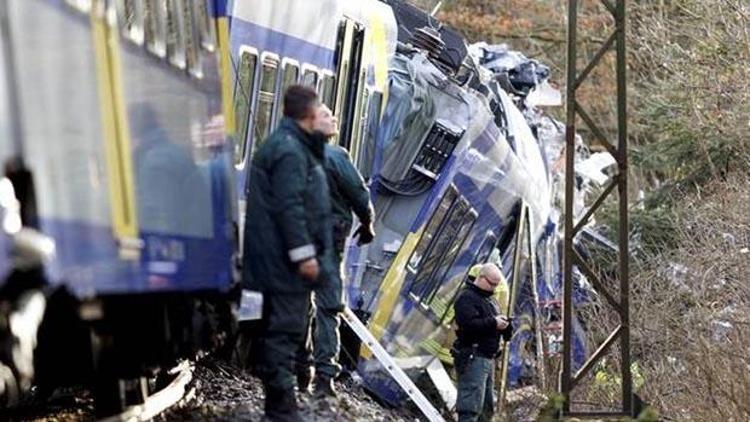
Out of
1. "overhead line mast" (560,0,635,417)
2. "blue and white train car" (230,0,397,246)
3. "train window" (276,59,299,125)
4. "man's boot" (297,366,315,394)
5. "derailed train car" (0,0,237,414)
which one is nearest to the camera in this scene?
"derailed train car" (0,0,237,414)

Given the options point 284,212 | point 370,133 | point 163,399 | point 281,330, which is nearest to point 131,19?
point 284,212

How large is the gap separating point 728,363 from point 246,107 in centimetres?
514

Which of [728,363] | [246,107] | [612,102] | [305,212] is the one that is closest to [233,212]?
[305,212]

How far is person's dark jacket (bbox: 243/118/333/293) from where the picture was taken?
400 inches

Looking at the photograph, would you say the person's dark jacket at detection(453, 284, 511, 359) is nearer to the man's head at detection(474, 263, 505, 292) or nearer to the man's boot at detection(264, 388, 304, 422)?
the man's head at detection(474, 263, 505, 292)

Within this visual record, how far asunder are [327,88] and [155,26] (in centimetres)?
567

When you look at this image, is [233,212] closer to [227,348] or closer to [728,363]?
[227,348]

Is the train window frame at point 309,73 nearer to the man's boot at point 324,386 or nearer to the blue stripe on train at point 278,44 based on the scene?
the blue stripe on train at point 278,44

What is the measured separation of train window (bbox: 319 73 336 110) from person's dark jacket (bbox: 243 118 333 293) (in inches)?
191

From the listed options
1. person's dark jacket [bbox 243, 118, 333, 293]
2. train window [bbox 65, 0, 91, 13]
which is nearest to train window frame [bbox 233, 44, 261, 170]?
person's dark jacket [bbox 243, 118, 333, 293]

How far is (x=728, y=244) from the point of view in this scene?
2016 cm

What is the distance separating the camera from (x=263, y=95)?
45.1 ft

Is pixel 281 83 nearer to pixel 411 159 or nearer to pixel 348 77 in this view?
pixel 348 77

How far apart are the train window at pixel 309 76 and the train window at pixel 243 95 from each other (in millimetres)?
1289
